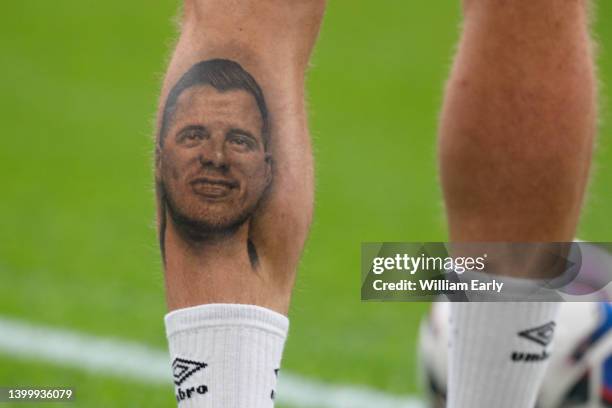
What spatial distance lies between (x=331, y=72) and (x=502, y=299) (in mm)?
11371

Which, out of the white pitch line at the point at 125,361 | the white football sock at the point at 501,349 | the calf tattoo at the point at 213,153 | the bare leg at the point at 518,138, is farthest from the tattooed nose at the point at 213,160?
the white pitch line at the point at 125,361

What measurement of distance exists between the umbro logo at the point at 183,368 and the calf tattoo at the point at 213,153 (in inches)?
6.2

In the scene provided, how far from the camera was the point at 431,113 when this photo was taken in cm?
1180

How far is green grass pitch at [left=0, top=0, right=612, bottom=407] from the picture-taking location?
430 cm

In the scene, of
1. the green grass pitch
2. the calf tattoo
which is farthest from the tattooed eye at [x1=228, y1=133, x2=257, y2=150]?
the green grass pitch

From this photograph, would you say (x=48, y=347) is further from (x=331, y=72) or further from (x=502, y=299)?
(x=331, y=72)

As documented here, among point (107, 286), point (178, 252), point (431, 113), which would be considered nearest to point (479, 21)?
point (178, 252)

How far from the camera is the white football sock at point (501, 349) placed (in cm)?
216

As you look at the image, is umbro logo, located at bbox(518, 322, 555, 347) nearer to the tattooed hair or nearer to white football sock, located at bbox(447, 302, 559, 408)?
white football sock, located at bbox(447, 302, 559, 408)

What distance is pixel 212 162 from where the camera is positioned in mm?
1848

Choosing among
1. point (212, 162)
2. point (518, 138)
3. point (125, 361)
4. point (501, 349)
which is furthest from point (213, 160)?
point (125, 361)

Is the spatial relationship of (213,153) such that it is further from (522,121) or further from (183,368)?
(522,121)

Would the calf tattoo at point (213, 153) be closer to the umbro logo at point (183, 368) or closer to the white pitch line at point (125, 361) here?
the umbro logo at point (183, 368)

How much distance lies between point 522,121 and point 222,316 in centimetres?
56
